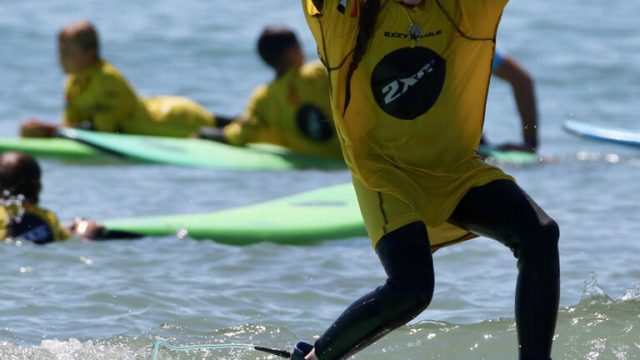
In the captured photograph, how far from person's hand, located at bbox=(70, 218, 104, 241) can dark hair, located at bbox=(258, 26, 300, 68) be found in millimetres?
2938

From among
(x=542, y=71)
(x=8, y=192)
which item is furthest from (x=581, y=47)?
(x=8, y=192)

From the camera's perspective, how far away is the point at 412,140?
3770 millimetres

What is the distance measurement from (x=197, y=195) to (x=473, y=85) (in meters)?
4.58

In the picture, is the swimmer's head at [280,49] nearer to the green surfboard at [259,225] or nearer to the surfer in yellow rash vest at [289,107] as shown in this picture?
the surfer in yellow rash vest at [289,107]

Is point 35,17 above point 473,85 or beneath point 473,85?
beneath

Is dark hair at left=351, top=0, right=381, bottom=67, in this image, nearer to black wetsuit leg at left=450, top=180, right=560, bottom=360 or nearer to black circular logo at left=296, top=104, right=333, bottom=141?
black wetsuit leg at left=450, top=180, right=560, bottom=360

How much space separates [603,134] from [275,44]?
8.15 feet

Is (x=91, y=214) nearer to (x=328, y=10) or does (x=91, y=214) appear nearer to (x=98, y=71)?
(x=98, y=71)

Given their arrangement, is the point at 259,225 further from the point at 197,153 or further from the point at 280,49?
the point at 280,49

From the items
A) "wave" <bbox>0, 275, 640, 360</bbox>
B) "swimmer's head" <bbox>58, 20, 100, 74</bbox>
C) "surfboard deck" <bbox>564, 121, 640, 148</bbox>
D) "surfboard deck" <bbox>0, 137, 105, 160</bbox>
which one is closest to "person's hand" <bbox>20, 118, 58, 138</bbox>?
"surfboard deck" <bbox>0, 137, 105, 160</bbox>

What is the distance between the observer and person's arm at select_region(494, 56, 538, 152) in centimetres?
898

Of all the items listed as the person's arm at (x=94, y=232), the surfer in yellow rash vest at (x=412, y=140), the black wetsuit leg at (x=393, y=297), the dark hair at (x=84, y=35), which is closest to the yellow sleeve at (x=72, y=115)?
the dark hair at (x=84, y=35)

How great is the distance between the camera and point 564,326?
4.82 m

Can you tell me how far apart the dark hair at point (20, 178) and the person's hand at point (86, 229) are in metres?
0.29
